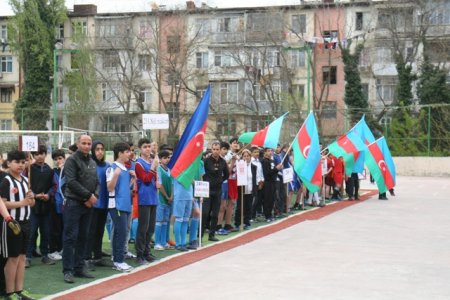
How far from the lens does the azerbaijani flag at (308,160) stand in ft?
57.1

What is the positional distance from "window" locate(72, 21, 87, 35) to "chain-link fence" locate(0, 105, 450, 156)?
40.1 feet

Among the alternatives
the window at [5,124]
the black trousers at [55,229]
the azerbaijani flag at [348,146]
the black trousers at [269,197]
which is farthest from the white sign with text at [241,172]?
the window at [5,124]

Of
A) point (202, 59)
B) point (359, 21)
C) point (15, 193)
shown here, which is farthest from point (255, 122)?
point (15, 193)

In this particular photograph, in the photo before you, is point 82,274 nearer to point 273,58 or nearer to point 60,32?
point 273,58

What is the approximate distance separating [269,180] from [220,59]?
43464 millimetres

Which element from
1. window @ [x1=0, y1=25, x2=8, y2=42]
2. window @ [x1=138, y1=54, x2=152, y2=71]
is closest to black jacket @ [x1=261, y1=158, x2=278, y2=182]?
window @ [x1=138, y1=54, x2=152, y2=71]

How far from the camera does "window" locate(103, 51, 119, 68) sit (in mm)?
55531

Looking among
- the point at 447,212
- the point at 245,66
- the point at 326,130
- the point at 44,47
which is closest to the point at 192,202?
the point at 447,212

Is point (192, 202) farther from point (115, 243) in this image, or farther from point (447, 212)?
point (447, 212)

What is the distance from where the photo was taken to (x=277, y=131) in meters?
18.0

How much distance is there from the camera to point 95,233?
10.5 m

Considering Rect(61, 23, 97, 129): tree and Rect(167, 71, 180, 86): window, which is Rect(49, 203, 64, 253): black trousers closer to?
Rect(167, 71, 180, 86): window

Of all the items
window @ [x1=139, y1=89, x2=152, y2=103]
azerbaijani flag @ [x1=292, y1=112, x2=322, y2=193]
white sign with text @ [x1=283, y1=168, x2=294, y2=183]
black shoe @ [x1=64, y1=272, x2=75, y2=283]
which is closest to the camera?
black shoe @ [x1=64, y1=272, x2=75, y2=283]

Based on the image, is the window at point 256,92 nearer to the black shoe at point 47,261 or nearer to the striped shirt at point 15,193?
the black shoe at point 47,261
